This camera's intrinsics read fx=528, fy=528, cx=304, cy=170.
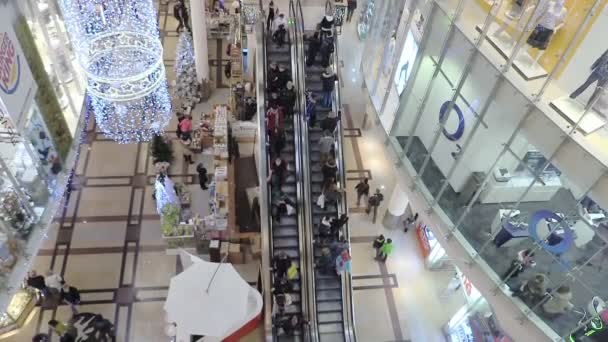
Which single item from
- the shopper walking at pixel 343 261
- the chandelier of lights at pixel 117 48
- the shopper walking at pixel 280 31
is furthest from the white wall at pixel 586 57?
the chandelier of lights at pixel 117 48

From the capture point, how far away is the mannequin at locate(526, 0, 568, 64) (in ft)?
22.9

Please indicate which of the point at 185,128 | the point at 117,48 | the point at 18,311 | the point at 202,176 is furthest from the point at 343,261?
the point at 117,48

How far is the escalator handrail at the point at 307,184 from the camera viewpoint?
36.1ft

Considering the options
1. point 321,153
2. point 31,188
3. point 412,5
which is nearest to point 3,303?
point 31,188

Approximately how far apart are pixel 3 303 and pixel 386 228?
8974 millimetres

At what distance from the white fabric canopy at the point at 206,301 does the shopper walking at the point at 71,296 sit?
286 cm

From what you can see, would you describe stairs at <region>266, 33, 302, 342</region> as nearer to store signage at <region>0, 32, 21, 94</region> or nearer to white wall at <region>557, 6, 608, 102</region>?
store signage at <region>0, 32, 21, 94</region>

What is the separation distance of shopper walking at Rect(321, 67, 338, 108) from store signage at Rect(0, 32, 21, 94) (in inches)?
251

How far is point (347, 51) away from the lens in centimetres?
1750

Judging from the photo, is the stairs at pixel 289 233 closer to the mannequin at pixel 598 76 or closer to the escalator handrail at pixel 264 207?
the escalator handrail at pixel 264 207

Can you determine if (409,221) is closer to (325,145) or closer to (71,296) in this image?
(325,145)

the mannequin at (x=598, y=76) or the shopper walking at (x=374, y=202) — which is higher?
the shopper walking at (x=374, y=202)

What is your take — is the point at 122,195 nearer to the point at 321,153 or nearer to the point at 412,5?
the point at 321,153

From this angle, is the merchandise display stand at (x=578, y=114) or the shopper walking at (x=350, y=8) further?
the shopper walking at (x=350, y=8)
